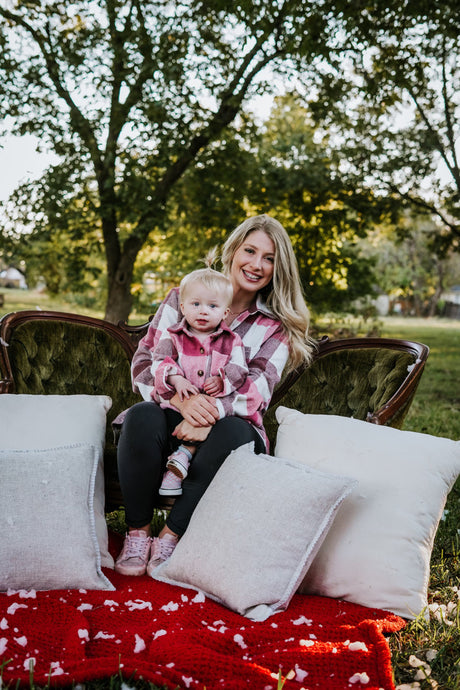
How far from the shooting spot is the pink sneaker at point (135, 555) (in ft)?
7.97

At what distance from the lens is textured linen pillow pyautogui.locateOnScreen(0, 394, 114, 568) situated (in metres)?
2.64

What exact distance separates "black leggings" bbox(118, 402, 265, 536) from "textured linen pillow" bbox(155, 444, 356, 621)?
Answer: 0.58 feet

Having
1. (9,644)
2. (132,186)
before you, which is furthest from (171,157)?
(9,644)

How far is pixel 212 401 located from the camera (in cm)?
261

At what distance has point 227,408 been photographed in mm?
2635

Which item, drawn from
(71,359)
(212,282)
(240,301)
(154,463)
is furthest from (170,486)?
(71,359)

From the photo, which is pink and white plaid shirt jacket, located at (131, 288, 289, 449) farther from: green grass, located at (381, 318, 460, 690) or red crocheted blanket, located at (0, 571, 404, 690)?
green grass, located at (381, 318, 460, 690)

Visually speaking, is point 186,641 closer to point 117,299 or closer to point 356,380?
point 356,380

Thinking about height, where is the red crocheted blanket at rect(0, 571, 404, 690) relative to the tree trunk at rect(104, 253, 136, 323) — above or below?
below

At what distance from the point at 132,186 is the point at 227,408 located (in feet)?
12.9

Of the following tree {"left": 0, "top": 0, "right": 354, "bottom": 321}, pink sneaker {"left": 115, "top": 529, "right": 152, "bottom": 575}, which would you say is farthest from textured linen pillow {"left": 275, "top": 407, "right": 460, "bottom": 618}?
tree {"left": 0, "top": 0, "right": 354, "bottom": 321}

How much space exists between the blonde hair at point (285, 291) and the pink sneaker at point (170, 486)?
91cm

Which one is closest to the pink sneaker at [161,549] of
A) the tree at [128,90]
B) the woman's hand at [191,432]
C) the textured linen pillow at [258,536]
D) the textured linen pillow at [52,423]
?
the textured linen pillow at [258,536]

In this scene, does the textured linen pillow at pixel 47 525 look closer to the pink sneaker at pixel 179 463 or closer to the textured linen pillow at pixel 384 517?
the pink sneaker at pixel 179 463
